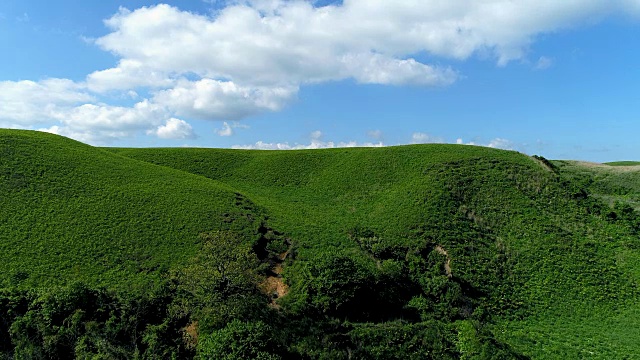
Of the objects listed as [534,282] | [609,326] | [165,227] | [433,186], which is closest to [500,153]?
[433,186]

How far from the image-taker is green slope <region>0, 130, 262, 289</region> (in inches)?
1283

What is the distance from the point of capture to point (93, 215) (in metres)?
39.6

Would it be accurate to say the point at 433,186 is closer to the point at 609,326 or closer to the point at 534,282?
the point at 534,282

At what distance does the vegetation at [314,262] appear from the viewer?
26.6 m

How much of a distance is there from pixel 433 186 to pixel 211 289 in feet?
111

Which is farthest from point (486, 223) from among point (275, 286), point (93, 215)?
point (93, 215)

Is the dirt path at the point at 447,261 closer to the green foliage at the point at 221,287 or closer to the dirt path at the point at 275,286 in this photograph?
the dirt path at the point at 275,286

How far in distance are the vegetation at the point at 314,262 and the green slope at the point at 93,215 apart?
0.62 ft

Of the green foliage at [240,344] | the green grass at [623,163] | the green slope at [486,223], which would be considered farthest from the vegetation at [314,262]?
the green grass at [623,163]

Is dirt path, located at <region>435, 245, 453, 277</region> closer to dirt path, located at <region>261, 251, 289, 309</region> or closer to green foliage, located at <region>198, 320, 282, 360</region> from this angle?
dirt path, located at <region>261, 251, 289, 309</region>

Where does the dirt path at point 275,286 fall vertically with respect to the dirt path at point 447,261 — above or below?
below

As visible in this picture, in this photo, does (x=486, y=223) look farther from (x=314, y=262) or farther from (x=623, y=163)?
(x=623, y=163)

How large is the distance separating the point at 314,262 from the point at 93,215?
78.1ft

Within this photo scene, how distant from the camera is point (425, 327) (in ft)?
93.1
